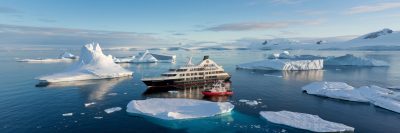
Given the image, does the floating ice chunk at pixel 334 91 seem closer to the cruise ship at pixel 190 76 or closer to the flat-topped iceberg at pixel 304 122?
the flat-topped iceberg at pixel 304 122

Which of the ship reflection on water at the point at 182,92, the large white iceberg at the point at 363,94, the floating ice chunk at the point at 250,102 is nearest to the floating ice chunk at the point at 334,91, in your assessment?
the large white iceberg at the point at 363,94

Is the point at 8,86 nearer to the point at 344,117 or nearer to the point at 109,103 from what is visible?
the point at 109,103

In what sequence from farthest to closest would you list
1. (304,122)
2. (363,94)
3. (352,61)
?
1. (352,61)
2. (363,94)
3. (304,122)

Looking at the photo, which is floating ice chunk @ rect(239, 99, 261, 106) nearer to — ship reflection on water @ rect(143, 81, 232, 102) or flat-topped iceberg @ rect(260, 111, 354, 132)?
ship reflection on water @ rect(143, 81, 232, 102)

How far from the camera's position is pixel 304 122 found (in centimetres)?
3059

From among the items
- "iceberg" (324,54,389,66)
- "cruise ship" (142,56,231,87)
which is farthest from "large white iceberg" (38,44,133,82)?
"iceberg" (324,54,389,66)

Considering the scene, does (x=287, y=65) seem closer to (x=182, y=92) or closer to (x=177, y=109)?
(x=182, y=92)

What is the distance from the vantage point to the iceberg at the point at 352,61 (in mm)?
101812

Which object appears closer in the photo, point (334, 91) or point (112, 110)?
point (112, 110)

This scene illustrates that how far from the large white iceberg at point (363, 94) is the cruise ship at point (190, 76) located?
19.2 metres

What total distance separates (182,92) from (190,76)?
6910 mm

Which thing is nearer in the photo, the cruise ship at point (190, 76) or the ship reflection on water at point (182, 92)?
the ship reflection on water at point (182, 92)

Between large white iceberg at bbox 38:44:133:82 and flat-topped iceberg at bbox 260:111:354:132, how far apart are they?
4395 centimetres

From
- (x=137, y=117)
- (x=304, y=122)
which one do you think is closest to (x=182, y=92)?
(x=137, y=117)
